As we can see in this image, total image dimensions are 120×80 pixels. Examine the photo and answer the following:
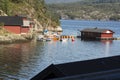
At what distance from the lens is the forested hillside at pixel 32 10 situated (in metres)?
102

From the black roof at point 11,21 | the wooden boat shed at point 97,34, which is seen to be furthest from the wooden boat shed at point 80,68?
the wooden boat shed at point 97,34

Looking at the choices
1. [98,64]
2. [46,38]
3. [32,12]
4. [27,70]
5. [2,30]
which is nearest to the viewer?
[98,64]

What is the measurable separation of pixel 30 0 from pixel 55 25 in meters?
10.8

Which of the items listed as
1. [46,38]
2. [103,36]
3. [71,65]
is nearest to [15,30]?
[46,38]

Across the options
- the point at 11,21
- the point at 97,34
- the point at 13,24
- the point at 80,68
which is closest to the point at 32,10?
the point at 97,34

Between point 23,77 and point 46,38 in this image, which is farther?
point 46,38

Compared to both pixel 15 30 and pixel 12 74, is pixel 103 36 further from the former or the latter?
pixel 12 74

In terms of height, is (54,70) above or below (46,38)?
above

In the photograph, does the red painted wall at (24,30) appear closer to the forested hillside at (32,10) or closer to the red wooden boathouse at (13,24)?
the red wooden boathouse at (13,24)

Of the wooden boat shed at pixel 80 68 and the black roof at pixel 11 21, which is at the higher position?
the wooden boat shed at pixel 80 68

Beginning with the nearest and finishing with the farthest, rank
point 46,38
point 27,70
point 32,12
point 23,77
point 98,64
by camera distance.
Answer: point 98,64 → point 23,77 → point 27,70 → point 46,38 → point 32,12

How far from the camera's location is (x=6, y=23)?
74.9 metres

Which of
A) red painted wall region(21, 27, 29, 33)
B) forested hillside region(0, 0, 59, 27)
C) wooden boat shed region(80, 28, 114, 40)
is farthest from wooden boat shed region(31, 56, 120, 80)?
forested hillside region(0, 0, 59, 27)

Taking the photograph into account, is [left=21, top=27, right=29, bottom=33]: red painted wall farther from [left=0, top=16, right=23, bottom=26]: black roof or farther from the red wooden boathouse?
[left=0, top=16, right=23, bottom=26]: black roof
